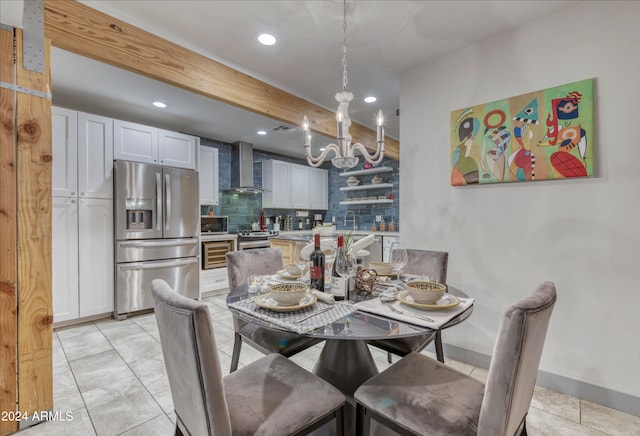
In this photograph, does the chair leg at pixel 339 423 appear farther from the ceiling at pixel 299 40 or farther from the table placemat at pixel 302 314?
the ceiling at pixel 299 40

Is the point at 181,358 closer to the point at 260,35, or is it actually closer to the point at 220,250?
the point at 260,35

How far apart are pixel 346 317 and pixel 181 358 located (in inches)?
23.9

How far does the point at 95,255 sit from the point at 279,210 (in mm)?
3331

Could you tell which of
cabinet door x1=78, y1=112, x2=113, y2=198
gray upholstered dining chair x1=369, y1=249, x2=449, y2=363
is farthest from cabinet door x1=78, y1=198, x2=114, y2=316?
gray upholstered dining chair x1=369, y1=249, x2=449, y2=363

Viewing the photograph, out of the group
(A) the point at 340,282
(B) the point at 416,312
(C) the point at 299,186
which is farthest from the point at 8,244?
(C) the point at 299,186

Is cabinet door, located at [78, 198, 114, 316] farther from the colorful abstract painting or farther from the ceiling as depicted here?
the colorful abstract painting

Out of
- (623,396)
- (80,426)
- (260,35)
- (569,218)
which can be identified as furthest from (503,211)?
(80,426)

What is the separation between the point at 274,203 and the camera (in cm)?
555

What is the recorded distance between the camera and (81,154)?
10.2 feet

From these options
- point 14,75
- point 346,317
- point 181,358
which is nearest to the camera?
point 181,358

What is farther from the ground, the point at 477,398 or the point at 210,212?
the point at 210,212

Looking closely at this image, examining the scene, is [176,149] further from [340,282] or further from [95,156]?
[340,282]

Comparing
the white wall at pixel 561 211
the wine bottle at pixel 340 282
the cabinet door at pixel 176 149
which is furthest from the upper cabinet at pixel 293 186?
the wine bottle at pixel 340 282

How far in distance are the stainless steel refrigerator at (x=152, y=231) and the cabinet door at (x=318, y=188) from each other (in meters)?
2.79
